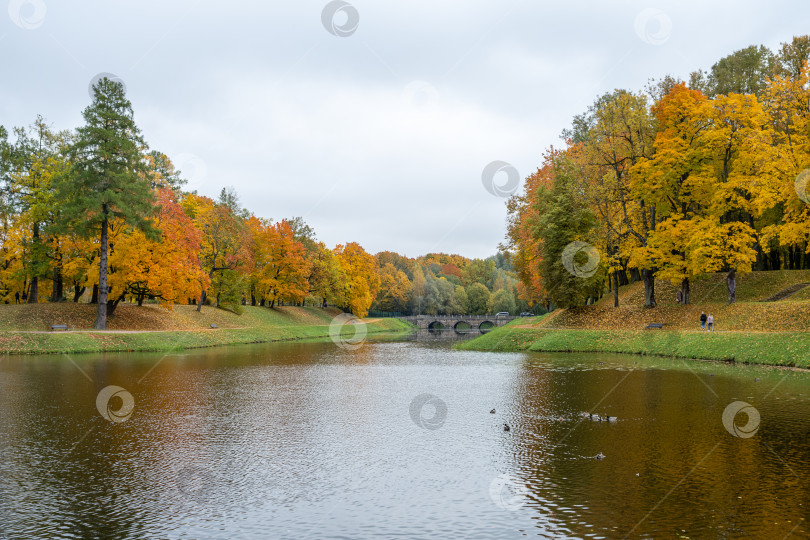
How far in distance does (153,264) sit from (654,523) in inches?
2004

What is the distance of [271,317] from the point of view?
267 ft

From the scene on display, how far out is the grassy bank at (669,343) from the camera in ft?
102

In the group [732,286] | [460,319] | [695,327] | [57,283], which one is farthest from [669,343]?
[460,319]

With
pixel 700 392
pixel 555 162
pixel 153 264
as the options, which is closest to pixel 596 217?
pixel 555 162

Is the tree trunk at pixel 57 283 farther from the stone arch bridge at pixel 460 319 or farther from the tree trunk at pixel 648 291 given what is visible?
the stone arch bridge at pixel 460 319

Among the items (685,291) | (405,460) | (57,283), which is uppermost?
(57,283)

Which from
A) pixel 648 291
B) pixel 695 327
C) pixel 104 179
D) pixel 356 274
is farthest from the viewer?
pixel 356 274

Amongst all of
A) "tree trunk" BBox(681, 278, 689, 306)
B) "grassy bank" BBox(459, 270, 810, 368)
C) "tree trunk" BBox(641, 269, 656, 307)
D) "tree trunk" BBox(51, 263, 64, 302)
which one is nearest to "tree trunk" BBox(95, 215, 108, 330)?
"tree trunk" BBox(51, 263, 64, 302)

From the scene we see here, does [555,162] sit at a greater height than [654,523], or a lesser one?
greater

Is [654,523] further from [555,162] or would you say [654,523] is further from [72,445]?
[555,162]

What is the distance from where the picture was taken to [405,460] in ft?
45.4

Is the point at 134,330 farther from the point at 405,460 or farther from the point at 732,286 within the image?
the point at 732,286

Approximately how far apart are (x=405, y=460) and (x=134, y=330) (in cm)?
4485

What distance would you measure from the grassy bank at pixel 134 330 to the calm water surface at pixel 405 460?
16.6 m
